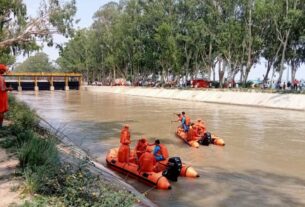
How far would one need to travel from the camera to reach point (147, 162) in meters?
11.4

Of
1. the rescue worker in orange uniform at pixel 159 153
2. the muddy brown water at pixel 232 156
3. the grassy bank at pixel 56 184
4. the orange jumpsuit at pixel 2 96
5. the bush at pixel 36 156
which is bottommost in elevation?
the muddy brown water at pixel 232 156

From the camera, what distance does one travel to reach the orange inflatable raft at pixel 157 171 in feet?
35.4

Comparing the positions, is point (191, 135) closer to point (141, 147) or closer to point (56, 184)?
point (141, 147)

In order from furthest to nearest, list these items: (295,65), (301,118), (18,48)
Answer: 1. (295,65)
2. (301,118)
3. (18,48)

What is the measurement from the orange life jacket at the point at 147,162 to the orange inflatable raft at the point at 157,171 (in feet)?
0.46

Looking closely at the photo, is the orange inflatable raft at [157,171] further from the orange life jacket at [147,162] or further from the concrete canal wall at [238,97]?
the concrete canal wall at [238,97]

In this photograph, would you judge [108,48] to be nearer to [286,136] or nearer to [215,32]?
[215,32]

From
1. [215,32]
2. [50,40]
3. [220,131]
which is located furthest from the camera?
[215,32]

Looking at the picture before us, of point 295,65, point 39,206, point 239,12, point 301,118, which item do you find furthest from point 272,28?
point 39,206

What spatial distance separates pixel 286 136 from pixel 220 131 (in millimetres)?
3450

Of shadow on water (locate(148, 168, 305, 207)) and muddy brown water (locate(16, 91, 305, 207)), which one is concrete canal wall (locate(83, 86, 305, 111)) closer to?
muddy brown water (locate(16, 91, 305, 207))

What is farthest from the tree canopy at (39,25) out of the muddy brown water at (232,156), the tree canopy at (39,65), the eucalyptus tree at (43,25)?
the tree canopy at (39,65)

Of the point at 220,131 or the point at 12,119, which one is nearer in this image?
the point at 12,119

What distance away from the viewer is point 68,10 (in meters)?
17.1
